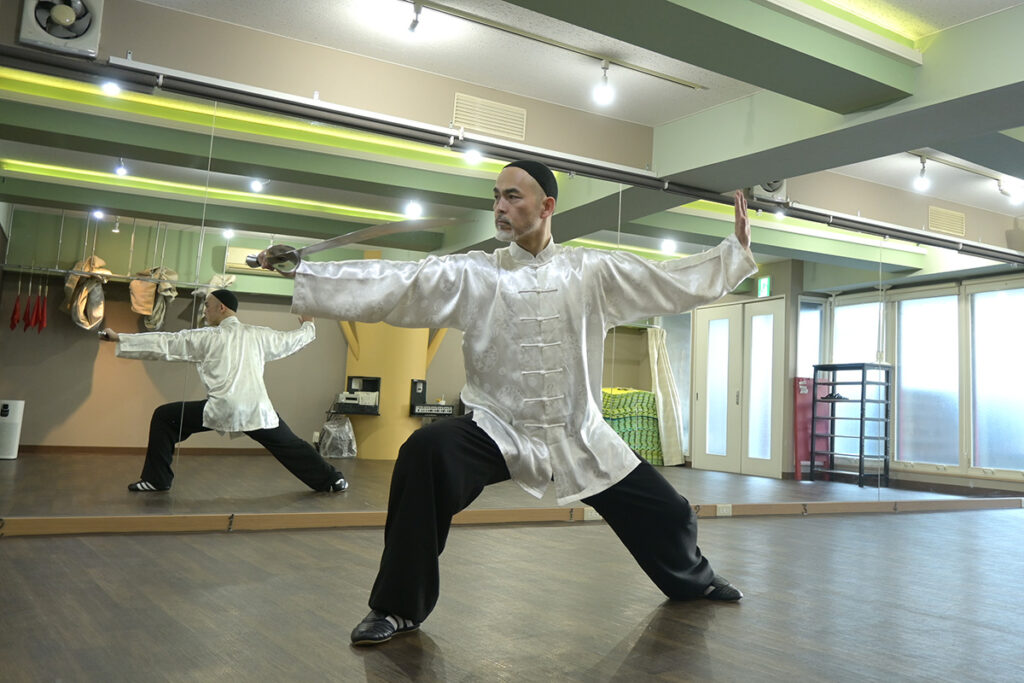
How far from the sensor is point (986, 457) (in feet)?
24.4

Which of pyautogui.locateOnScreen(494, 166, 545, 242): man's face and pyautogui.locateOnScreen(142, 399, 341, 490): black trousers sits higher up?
pyautogui.locateOnScreen(494, 166, 545, 242): man's face

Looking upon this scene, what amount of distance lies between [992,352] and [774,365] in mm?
2242

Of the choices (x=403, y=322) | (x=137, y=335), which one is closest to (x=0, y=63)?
(x=137, y=335)

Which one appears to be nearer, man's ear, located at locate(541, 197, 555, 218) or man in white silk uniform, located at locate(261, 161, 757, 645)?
man in white silk uniform, located at locate(261, 161, 757, 645)

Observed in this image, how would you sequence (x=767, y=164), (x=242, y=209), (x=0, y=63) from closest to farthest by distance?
(x=0, y=63) → (x=242, y=209) → (x=767, y=164)

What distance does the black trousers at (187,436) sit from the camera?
416 cm

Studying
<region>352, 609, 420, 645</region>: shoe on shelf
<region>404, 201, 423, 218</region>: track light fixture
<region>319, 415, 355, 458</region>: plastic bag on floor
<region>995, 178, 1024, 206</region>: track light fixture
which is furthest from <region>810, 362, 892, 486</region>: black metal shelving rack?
<region>352, 609, 420, 645</region>: shoe on shelf

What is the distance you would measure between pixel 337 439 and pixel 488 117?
7.41ft

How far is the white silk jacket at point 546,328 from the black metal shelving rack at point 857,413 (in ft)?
17.1

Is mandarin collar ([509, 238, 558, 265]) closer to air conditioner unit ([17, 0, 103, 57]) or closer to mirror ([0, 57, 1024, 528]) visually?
mirror ([0, 57, 1024, 528])

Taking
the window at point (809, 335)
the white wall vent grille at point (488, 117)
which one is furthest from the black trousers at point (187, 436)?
the window at point (809, 335)

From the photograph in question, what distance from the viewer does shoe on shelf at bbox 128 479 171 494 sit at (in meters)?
4.09

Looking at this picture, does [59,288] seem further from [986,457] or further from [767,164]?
[986,457]

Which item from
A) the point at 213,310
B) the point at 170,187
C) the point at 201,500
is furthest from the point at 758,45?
the point at 201,500
